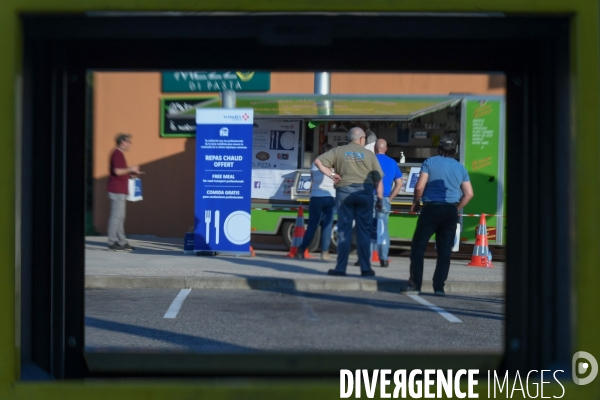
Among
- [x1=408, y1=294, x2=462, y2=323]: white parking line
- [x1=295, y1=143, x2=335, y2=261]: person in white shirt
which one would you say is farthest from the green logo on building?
[x1=295, y1=143, x2=335, y2=261]: person in white shirt

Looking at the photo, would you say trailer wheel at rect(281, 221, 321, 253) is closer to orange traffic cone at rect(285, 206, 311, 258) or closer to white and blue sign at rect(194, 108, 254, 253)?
orange traffic cone at rect(285, 206, 311, 258)

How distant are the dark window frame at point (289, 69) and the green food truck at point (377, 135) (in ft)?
7.99

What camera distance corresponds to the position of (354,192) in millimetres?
7789

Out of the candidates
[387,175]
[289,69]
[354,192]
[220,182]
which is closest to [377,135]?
[387,175]

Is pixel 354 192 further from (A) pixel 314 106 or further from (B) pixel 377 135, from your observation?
(A) pixel 314 106

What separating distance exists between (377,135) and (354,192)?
120 centimetres

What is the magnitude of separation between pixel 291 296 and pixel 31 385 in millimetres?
5352

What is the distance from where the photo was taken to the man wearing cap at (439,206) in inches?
245

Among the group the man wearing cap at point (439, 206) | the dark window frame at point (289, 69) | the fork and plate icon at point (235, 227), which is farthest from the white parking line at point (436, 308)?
the dark window frame at point (289, 69)

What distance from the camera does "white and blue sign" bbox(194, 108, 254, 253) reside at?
6.74 metres

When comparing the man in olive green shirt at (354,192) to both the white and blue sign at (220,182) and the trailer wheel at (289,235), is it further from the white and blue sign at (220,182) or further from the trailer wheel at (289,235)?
the trailer wheel at (289,235)

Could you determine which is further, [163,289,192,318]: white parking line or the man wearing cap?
the man wearing cap

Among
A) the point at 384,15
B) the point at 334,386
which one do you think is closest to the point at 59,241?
the point at 334,386

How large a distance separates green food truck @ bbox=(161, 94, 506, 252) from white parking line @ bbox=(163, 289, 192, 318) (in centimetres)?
104
